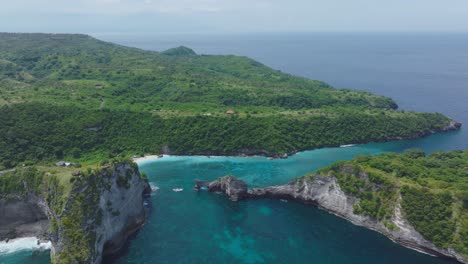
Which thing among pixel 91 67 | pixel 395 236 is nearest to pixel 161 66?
pixel 91 67

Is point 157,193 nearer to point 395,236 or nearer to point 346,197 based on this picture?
point 346,197

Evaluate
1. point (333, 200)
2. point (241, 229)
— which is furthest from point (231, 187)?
point (333, 200)

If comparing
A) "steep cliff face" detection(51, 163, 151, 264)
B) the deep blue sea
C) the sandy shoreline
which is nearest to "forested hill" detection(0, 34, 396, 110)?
the sandy shoreline

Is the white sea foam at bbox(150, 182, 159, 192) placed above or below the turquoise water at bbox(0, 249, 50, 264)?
above

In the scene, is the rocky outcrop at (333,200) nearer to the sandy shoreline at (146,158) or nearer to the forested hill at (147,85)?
the sandy shoreline at (146,158)

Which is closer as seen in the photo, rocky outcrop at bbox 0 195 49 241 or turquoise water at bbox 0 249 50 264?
turquoise water at bbox 0 249 50 264

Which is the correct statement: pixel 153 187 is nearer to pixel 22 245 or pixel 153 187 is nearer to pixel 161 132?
pixel 22 245

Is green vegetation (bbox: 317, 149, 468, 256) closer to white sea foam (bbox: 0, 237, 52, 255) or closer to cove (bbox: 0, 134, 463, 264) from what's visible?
cove (bbox: 0, 134, 463, 264)
